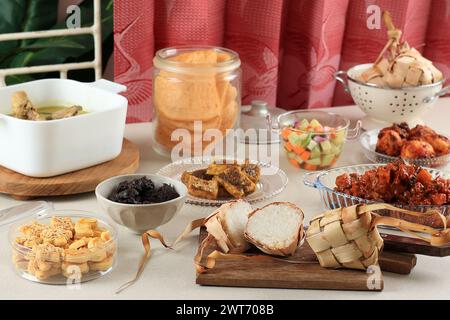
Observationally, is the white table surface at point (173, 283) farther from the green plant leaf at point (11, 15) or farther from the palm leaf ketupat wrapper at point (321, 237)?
the green plant leaf at point (11, 15)

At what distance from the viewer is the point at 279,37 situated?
196cm

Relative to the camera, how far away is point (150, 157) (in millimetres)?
1723

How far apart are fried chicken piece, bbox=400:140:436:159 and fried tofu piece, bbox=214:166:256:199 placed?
13.1 inches

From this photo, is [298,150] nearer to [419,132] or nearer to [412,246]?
[419,132]

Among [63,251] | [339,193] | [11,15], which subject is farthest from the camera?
[11,15]

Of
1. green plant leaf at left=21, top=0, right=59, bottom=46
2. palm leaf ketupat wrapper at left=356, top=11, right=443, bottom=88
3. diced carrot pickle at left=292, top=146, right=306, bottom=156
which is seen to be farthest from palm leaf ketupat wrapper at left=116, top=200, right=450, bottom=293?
green plant leaf at left=21, top=0, right=59, bottom=46

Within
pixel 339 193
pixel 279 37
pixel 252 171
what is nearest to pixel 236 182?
pixel 252 171

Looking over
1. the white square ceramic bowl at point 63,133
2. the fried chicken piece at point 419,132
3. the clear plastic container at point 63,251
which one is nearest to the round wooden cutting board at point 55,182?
the white square ceramic bowl at point 63,133

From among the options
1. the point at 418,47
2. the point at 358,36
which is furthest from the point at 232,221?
the point at 418,47

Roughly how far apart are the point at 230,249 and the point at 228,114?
498 millimetres

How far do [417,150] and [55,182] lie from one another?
69 centimetres

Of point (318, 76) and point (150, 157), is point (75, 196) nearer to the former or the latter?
point (150, 157)

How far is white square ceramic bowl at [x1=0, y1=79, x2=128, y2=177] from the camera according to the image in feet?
4.75

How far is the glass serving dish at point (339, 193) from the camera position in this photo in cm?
137
